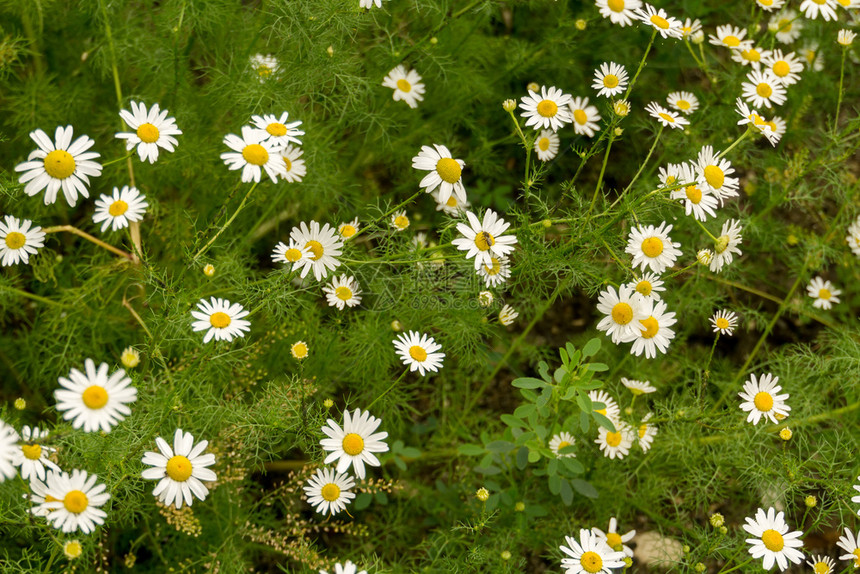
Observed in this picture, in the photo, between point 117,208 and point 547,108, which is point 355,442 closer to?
point 117,208

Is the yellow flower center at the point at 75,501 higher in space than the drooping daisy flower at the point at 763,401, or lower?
lower

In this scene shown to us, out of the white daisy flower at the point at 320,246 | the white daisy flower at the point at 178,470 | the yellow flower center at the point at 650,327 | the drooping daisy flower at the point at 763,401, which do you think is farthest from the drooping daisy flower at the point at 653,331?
the white daisy flower at the point at 178,470

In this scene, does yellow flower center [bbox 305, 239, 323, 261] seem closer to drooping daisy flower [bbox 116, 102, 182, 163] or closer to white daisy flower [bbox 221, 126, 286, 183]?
white daisy flower [bbox 221, 126, 286, 183]

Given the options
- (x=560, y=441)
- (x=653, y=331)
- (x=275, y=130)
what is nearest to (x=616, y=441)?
(x=560, y=441)

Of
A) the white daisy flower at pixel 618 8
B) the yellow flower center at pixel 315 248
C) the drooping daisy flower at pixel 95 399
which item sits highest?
the white daisy flower at pixel 618 8

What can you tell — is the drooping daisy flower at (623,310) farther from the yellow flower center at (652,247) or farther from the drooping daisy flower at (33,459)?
the drooping daisy flower at (33,459)

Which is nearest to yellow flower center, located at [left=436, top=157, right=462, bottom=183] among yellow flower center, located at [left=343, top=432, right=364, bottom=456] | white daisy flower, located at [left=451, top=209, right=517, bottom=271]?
white daisy flower, located at [left=451, top=209, right=517, bottom=271]

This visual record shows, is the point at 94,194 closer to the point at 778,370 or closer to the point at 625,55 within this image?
the point at 625,55
